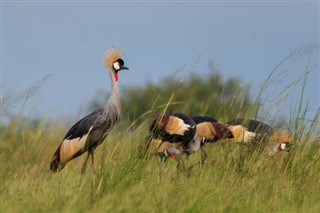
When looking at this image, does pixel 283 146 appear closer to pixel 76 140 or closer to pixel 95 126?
pixel 95 126

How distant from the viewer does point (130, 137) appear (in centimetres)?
641

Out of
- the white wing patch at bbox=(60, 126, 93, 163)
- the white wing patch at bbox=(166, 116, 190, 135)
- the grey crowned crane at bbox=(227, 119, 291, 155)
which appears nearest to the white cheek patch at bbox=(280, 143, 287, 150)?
the grey crowned crane at bbox=(227, 119, 291, 155)

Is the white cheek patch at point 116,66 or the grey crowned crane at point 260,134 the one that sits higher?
the white cheek patch at point 116,66

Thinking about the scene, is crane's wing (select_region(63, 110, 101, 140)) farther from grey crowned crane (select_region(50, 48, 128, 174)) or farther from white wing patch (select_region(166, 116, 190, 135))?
white wing patch (select_region(166, 116, 190, 135))

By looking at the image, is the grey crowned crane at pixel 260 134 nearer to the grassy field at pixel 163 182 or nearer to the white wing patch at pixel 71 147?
the grassy field at pixel 163 182

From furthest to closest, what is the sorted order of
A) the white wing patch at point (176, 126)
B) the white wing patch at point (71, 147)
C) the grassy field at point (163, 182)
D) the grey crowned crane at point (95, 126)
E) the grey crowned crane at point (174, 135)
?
the white wing patch at point (71, 147) → the grey crowned crane at point (95, 126) → the white wing patch at point (176, 126) → the grey crowned crane at point (174, 135) → the grassy field at point (163, 182)

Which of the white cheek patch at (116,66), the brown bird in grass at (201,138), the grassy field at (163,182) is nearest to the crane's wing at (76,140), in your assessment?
the grassy field at (163,182)

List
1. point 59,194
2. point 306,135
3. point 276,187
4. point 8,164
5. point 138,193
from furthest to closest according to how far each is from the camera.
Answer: point 306,135 < point 8,164 < point 276,187 < point 59,194 < point 138,193

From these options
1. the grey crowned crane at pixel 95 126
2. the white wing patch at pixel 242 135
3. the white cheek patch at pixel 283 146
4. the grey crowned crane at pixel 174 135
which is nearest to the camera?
the grey crowned crane at pixel 174 135

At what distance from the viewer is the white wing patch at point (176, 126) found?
24.1ft

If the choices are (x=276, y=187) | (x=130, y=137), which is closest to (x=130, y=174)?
(x=130, y=137)

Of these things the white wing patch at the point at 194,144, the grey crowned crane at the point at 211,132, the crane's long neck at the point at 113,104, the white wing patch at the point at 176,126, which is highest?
the crane's long neck at the point at 113,104

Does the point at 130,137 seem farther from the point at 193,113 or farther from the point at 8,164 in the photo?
the point at 193,113

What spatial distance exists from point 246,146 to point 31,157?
2746mm
